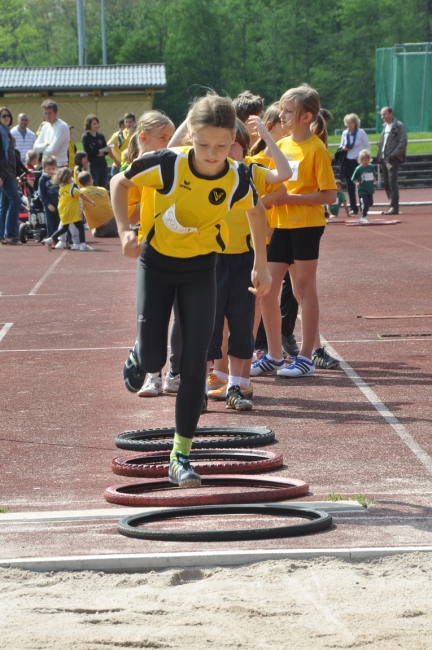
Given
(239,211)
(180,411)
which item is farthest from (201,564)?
(239,211)

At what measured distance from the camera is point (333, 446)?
20.3 ft

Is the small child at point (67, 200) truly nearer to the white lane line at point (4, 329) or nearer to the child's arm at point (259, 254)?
the white lane line at point (4, 329)

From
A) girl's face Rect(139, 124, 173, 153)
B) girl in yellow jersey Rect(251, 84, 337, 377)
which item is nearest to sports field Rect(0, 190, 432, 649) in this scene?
girl in yellow jersey Rect(251, 84, 337, 377)

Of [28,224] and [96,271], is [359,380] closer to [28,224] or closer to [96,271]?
[96,271]

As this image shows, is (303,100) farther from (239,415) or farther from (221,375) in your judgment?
(239,415)

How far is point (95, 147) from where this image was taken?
2375cm

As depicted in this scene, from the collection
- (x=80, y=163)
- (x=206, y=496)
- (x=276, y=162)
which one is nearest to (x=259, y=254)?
(x=276, y=162)

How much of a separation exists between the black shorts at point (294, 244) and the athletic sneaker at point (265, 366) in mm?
783

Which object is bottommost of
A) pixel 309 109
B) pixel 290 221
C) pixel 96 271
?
pixel 96 271

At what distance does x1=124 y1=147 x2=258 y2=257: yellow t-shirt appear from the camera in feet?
16.8

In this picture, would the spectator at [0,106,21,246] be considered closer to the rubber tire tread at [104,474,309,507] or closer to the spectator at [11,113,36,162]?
the spectator at [11,113,36,162]

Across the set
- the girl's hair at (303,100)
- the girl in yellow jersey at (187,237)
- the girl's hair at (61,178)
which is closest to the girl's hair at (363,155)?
the girl's hair at (61,178)

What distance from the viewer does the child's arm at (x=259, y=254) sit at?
5750mm

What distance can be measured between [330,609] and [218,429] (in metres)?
2.58
